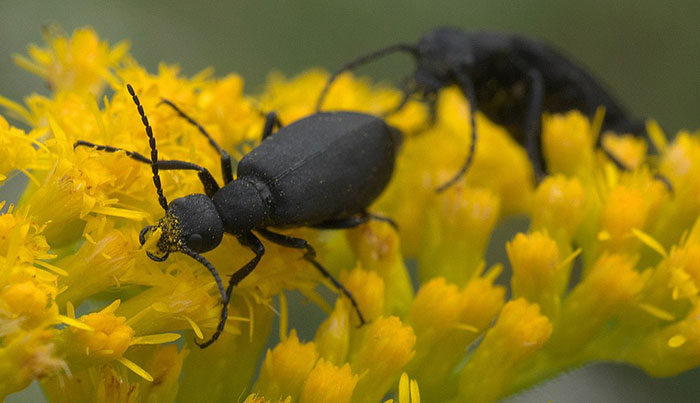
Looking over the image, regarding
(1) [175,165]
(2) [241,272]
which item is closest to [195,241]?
(2) [241,272]

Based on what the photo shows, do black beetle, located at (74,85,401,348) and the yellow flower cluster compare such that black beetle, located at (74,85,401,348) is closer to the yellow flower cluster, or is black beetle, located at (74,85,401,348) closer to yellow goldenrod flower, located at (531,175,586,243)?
the yellow flower cluster

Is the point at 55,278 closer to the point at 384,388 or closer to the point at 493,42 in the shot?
the point at 384,388

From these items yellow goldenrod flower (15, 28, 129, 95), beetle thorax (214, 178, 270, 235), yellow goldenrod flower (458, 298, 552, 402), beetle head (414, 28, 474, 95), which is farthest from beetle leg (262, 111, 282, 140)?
yellow goldenrod flower (458, 298, 552, 402)

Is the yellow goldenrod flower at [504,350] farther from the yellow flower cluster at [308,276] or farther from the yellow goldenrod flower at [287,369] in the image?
the yellow goldenrod flower at [287,369]

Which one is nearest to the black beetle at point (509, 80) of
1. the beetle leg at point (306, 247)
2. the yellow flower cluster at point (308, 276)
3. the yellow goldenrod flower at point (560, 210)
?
the yellow flower cluster at point (308, 276)

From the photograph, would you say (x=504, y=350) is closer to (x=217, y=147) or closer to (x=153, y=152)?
(x=217, y=147)

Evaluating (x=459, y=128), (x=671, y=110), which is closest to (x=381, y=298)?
(x=459, y=128)

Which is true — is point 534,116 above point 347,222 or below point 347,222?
above
